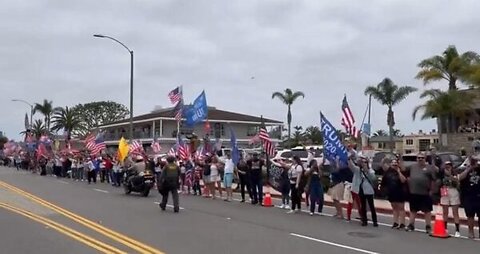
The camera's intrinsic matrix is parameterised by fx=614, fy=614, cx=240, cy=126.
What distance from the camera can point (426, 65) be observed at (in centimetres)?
4609

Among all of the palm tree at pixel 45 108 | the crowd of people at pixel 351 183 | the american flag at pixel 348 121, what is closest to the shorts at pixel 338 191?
the crowd of people at pixel 351 183

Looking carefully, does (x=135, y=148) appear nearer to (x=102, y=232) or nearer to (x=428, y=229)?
(x=102, y=232)

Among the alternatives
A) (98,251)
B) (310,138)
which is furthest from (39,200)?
(310,138)

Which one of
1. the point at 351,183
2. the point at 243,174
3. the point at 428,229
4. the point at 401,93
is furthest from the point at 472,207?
the point at 401,93

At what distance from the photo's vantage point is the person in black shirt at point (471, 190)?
1275 centimetres

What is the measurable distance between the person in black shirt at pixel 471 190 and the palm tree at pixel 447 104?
32553mm

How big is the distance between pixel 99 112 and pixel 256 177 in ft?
307

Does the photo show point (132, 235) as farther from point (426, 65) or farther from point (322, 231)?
point (426, 65)

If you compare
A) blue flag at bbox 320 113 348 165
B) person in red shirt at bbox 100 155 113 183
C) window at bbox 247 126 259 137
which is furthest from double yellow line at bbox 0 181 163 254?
window at bbox 247 126 259 137

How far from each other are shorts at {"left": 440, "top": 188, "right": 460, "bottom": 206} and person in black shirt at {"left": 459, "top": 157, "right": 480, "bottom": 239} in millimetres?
391

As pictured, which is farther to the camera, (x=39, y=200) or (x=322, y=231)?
(x=39, y=200)

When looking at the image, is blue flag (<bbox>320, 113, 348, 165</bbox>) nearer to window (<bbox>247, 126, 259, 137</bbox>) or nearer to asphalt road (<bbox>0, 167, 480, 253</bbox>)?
asphalt road (<bbox>0, 167, 480, 253</bbox>)

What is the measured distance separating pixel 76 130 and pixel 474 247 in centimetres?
9703

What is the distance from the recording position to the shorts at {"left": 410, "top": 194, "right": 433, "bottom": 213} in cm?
1394
